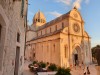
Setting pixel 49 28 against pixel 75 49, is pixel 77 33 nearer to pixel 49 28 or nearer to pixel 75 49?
pixel 75 49

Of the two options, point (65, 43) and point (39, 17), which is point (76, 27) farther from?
point (39, 17)

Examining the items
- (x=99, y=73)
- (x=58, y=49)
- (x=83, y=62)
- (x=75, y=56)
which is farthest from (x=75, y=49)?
(x=99, y=73)

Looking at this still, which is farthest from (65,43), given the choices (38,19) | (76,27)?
(38,19)

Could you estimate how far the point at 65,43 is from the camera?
1010 inches

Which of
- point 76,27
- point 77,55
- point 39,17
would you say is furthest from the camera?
point 39,17

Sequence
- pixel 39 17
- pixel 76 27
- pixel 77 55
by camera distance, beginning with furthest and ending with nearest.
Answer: pixel 39 17
pixel 76 27
pixel 77 55

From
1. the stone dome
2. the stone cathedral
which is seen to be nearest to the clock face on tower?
the stone cathedral

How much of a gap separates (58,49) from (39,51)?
8.86 metres

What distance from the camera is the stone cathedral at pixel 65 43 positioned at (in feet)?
81.4

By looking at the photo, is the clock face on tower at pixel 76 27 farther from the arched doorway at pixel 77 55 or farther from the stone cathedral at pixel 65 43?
the arched doorway at pixel 77 55

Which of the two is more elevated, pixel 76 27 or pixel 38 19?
pixel 38 19

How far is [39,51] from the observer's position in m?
32.0

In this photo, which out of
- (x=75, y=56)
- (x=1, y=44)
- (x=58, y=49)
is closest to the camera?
(x=1, y=44)

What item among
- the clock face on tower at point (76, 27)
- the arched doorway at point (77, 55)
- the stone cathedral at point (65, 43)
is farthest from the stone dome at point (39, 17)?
the arched doorway at point (77, 55)
